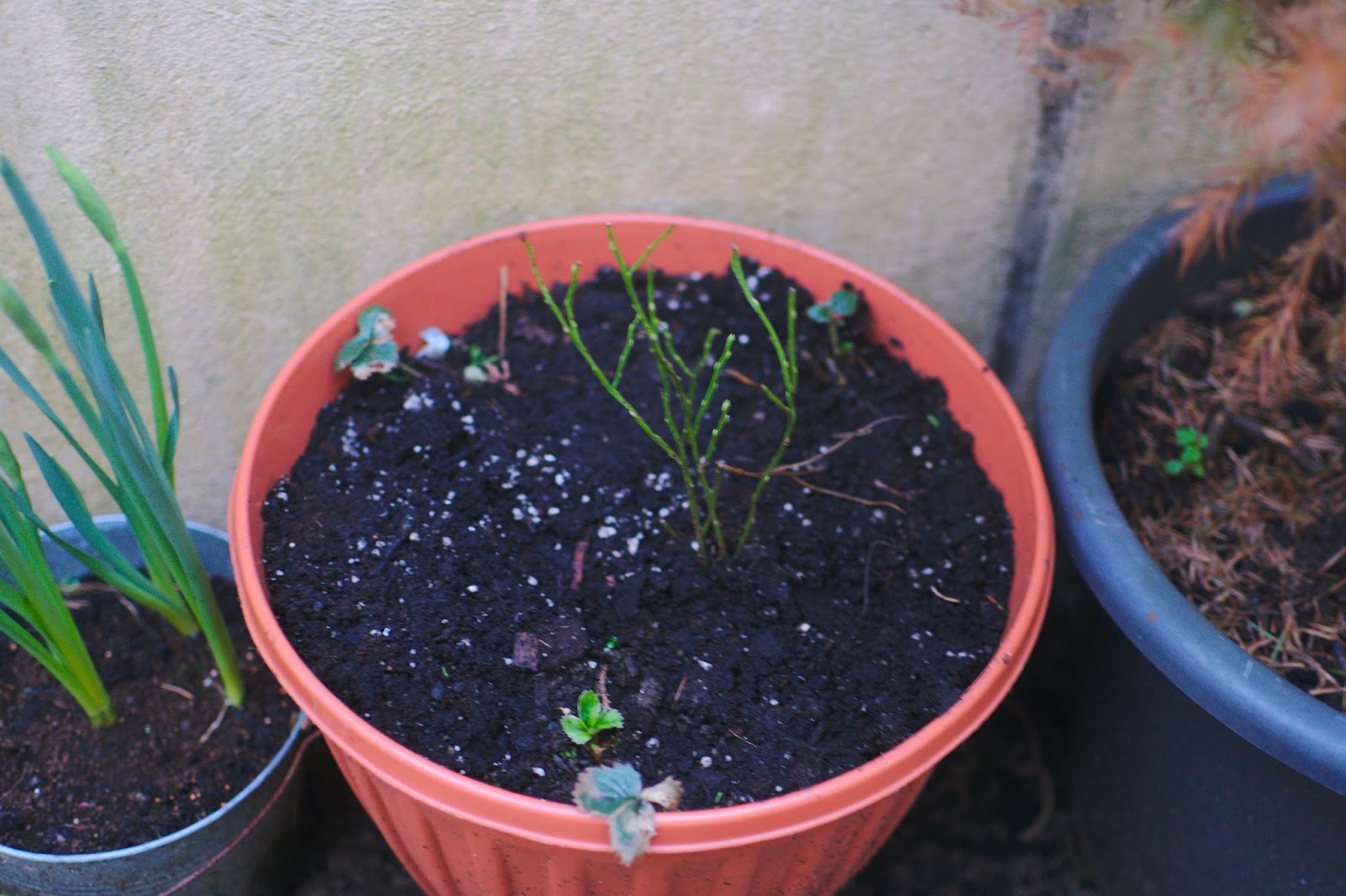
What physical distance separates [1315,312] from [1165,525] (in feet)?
1.39

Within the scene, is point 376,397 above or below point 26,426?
above

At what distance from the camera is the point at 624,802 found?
0.90 m

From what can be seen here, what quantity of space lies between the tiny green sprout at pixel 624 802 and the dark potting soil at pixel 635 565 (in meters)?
0.09

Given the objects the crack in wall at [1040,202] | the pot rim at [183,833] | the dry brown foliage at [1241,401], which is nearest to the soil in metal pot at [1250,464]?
the dry brown foliage at [1241,401]

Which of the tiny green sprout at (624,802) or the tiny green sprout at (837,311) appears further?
the tiny green sprout at (837,311)

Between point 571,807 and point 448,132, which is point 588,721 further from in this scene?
point 448,132

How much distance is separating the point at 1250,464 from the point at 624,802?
3.24 ft

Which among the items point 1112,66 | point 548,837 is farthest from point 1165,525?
point 548,837

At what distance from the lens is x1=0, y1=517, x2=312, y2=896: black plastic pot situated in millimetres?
1193

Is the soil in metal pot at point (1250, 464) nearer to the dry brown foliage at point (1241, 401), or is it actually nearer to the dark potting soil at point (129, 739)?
the dry brown foliage at point (1241, 401)

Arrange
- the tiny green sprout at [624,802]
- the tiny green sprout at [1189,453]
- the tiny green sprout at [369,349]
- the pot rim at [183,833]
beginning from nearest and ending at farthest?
the tiny green sprout at [624,802], the pot rim at [183,833], the tiny green sprout at [369,349], the tiny green sprout at [1189,453]

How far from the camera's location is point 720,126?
147 centimetres

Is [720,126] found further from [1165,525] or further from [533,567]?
[1165,525]

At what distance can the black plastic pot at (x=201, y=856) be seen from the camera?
3.92 feet
